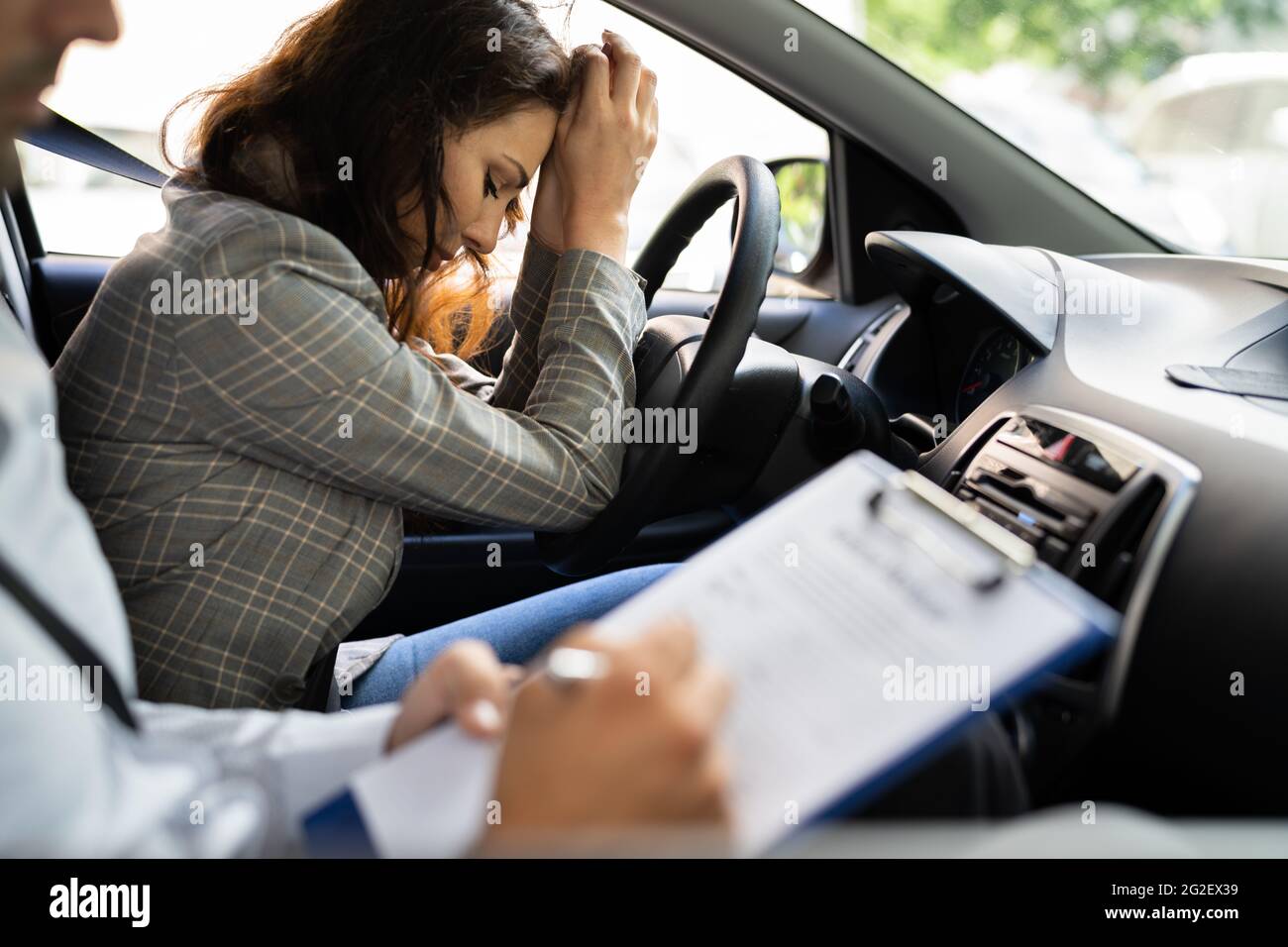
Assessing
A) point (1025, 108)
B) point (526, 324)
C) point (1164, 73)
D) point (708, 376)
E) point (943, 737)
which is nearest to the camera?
point (943, 737)

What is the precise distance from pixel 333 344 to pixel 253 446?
130mm

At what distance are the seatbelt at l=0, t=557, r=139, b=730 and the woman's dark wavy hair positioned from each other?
0.55 meters

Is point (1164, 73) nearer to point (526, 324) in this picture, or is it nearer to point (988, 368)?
point (988, 368)

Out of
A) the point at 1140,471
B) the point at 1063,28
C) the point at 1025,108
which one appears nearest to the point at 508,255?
the point at 1140,471

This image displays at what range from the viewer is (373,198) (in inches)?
42.4

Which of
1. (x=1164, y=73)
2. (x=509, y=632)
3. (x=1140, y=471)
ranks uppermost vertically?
(x=1164, y=73)

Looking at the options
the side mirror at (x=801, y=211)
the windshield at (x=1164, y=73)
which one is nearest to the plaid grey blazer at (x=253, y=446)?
the side mirror at (x=801, y=211)

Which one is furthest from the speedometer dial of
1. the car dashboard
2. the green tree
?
the green tree

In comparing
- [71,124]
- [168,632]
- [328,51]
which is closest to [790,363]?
[328,51]

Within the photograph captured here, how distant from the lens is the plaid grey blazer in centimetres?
96

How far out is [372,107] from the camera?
1.06 m

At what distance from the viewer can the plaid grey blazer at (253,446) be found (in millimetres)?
960

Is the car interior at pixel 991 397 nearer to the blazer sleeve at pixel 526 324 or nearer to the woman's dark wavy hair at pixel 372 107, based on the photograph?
the blazer sleeve at pixel 526 324
